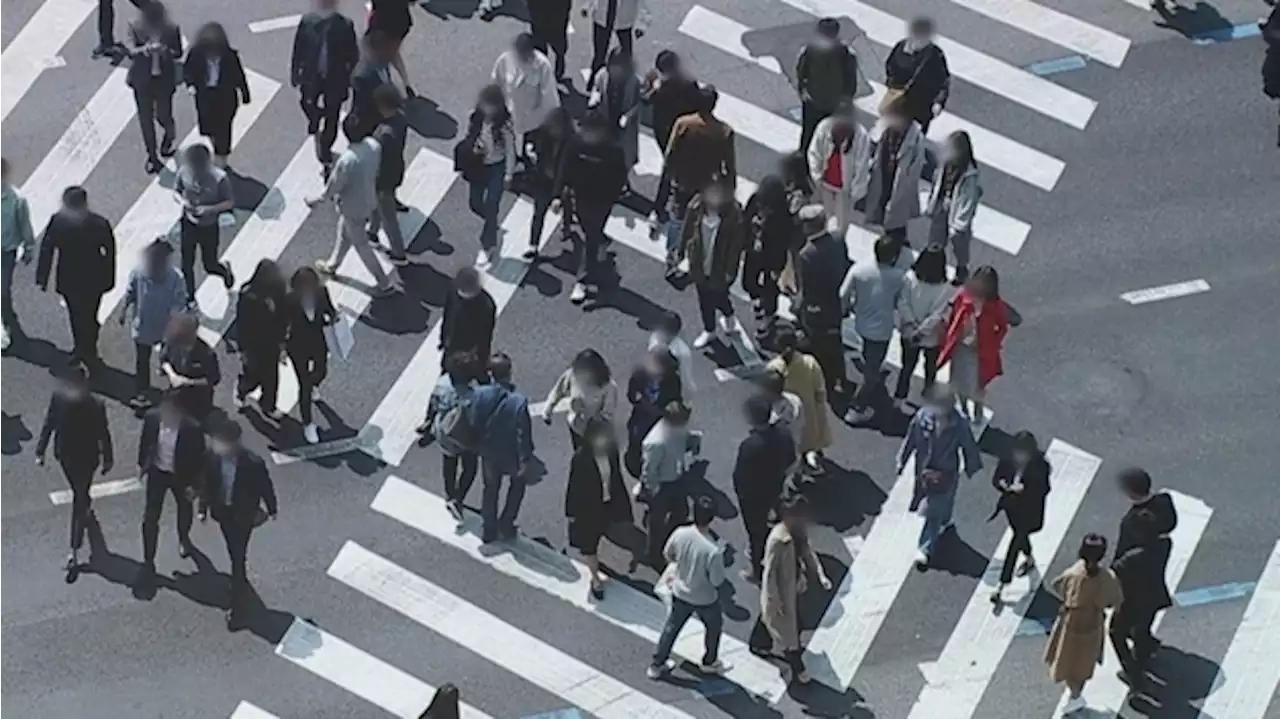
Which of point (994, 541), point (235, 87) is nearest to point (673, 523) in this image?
point (994, 541)

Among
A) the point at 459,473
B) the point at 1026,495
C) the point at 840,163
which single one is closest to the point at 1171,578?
the point at 1026,495

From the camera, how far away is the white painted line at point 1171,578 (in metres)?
22.1

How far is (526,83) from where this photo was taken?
86.4 ft

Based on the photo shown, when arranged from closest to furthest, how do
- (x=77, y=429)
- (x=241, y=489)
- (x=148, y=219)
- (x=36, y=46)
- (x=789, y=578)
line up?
1. (x=789, y=578)
2. (x=241, y=489)
3. (x=77, y=429)
4. (x=148, y=219)
5. (x=36, y=46)

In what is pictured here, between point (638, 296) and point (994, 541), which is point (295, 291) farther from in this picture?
point (994, 541)

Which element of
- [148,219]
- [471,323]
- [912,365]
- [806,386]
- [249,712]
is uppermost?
[912,365]

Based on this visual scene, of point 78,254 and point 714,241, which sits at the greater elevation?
point 714,241

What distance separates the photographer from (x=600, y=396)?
22672 mm

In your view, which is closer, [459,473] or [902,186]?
[459,473]

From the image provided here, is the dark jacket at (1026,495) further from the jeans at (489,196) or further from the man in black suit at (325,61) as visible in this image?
the man in black suit at (325,61)

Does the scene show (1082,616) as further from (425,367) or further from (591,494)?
(425,367)

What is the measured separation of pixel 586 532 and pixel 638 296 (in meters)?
4.03

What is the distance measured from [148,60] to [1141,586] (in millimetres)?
10600

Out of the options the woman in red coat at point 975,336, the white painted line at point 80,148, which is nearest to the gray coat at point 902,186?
the woman in red coat at point 975,336
